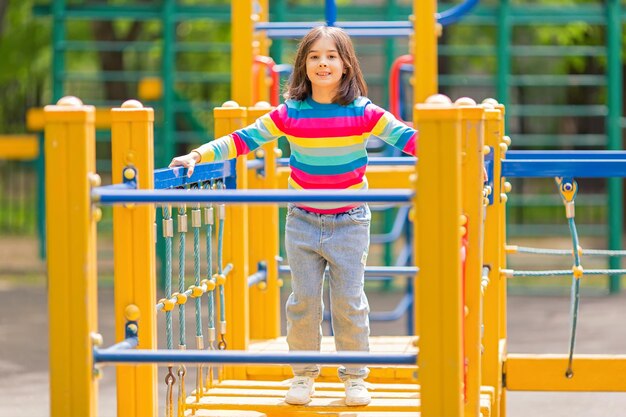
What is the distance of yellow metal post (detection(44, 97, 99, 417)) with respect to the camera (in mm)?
3533

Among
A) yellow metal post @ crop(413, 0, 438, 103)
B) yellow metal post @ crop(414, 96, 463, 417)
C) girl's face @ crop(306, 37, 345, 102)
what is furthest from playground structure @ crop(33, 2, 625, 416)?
yellow metal post @ crop(413, 0, 438, 103)

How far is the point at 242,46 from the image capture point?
253 inches

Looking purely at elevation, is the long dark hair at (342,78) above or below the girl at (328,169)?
above

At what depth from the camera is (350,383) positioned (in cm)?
457

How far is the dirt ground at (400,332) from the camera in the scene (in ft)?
22.6

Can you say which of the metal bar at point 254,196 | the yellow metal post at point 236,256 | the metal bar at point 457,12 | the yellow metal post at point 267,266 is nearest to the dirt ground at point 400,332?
the yellow metal post at point 267,266

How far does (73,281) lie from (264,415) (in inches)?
47.4

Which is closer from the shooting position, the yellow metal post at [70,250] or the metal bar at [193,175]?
the yellow metal post at [70,250]

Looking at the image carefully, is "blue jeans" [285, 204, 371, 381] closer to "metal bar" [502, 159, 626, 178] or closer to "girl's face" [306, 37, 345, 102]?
"girl's face" [306, 37, 345, 102]

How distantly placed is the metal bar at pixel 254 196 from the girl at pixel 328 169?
85 cm

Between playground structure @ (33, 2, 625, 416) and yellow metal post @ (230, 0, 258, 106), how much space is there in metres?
0.65

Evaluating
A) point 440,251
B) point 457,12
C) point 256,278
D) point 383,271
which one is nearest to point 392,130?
point 440,251

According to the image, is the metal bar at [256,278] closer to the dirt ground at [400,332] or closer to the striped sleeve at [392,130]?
the dirt ground at [400,332]

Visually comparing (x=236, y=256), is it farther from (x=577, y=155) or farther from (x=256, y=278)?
(x=577, y=155)
